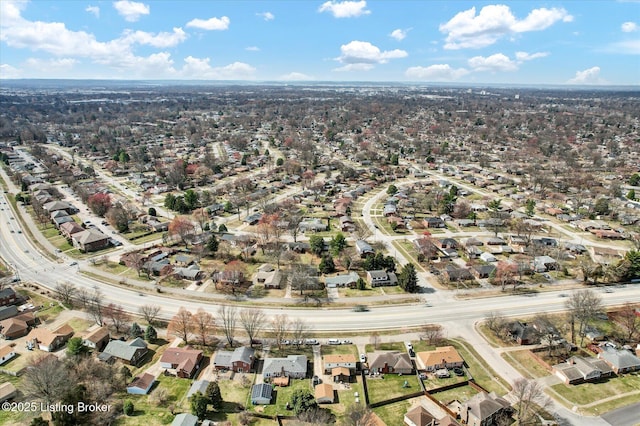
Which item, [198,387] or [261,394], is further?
[198,387]

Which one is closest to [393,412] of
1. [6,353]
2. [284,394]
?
[284,394]

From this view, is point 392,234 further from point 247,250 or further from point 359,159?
point 359,159

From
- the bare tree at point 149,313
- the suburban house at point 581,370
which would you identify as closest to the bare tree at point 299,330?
the bare tree at point 149,313

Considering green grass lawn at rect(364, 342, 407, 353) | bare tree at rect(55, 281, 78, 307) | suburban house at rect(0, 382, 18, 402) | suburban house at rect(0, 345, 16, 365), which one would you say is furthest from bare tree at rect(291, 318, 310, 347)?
bare tree at rect(55, 281, 78, 307)

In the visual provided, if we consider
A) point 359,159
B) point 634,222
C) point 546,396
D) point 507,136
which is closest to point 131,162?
point 359,159

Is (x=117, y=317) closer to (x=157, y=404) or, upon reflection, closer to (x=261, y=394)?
(x=157, y=404)
